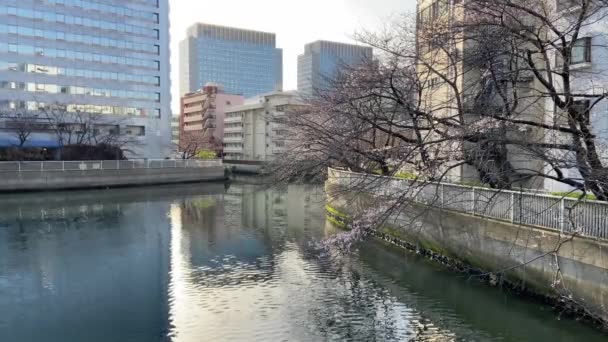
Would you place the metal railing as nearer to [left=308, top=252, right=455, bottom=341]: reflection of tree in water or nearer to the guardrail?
[left=308, top=252, right=455, bottom=341]: reflection of tree in water

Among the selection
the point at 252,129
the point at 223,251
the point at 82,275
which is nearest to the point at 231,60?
the point at 252,129

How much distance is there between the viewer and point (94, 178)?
1492 inches

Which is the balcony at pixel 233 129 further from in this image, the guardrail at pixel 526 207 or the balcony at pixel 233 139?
the guardrail at pixel 526 207

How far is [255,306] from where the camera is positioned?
32.9ft

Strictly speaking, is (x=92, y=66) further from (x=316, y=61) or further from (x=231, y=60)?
(x=231, y=60)

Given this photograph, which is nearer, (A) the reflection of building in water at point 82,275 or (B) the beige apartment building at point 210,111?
(A) the reflection of building in water at point 82,275

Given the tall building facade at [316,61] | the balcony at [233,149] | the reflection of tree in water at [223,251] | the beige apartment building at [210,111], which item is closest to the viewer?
the reflection of tree in water at [223,251]

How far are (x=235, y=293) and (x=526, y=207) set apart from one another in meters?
6.47

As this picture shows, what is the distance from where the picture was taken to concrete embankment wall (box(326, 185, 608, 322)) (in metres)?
8.55

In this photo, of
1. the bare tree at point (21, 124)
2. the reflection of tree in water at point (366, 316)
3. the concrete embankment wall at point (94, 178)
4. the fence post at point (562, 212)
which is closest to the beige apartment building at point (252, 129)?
the concrete embankment wall at point (94, 178)

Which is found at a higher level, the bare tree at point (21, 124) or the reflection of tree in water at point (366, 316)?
the bare tree at point (21, 124)

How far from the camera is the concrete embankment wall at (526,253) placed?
855cm

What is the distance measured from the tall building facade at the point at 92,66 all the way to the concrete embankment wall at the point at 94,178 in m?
12.8

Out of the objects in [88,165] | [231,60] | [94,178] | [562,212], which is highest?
[231,60]
